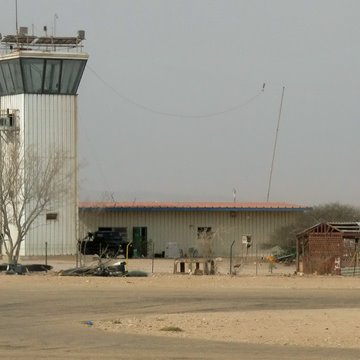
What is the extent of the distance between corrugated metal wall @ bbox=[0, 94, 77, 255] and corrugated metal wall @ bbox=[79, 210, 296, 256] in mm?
5552

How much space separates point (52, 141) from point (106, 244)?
8628 mm

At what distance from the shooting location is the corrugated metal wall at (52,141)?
207 ft

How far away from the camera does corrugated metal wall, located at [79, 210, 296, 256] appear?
71.3 metres

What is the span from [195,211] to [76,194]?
1061 centimetres

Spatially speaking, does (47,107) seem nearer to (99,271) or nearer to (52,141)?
(52,141)

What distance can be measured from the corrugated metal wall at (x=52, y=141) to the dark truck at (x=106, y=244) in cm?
167

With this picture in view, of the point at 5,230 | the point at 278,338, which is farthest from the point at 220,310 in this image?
the point at 5,230

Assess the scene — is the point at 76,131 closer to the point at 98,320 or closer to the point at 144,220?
the point at 144,220

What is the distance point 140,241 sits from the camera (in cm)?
7138

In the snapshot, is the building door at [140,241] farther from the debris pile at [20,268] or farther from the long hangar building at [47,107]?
the debris pile at [20,268]

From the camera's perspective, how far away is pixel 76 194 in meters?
65.0

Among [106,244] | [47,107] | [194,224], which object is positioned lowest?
[106,244]

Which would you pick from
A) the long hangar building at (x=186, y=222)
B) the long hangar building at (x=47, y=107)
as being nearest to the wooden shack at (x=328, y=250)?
the long hangar building at (x=47, y=107)

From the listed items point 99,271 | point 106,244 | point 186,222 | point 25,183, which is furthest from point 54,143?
point 99,271
